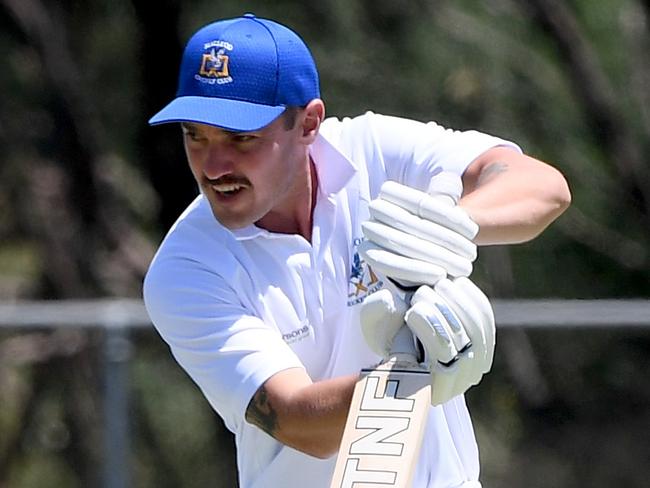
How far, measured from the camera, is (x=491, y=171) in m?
3.28

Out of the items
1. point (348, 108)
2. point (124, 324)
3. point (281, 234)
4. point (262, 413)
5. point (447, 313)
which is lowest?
point (348, 108)

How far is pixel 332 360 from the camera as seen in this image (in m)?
3.21

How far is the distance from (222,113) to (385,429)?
30.6 inches

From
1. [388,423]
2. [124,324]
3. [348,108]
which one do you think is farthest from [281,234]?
[348,108]

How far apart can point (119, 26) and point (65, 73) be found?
0.56 meters

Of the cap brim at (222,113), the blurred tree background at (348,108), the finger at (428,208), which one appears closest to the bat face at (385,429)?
the finger at (428,208)

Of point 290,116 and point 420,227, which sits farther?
point 290,116

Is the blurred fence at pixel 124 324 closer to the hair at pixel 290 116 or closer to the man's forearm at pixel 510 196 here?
the man's forearm at pixel 510 196

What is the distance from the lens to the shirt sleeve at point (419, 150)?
3.33m

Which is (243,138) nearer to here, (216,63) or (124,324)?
(216,63)

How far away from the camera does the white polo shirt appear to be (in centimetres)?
316

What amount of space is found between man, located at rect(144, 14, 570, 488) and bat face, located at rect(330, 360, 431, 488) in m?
0.34

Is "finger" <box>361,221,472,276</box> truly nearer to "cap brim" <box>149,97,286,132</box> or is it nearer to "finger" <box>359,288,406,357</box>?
"finger" <box>359,288,406,357</box>

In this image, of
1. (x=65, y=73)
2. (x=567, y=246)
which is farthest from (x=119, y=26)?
(x=567, y=246)
